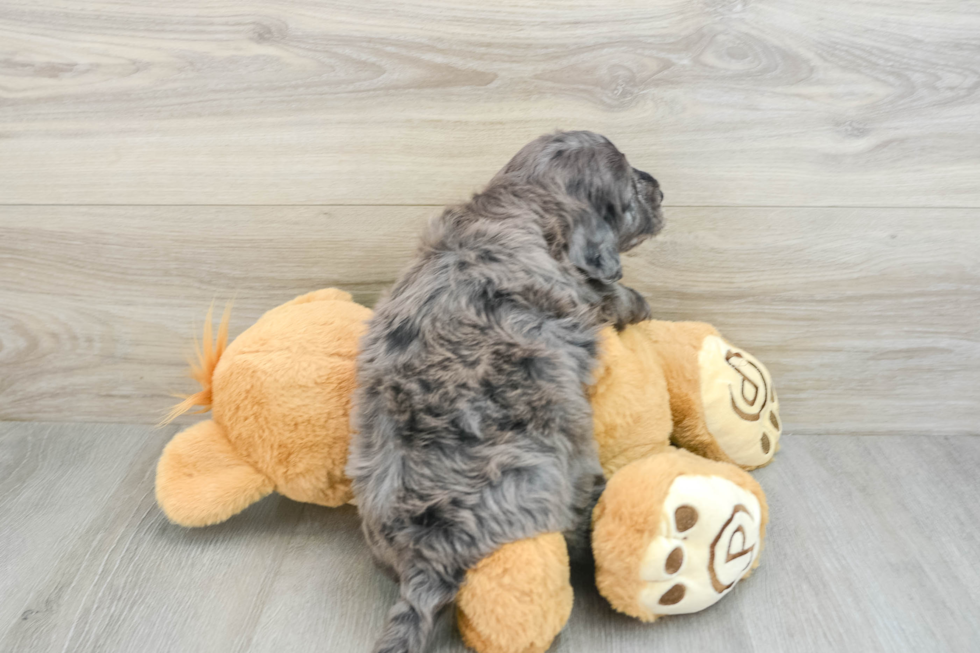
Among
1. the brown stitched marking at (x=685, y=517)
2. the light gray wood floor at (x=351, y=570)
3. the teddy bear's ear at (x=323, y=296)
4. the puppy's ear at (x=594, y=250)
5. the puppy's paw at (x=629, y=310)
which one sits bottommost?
the light gray wood floor at (x=351, y=570)

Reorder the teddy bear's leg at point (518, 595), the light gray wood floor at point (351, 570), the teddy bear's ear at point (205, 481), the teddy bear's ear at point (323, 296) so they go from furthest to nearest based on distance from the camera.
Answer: the teddy bear's ear at point (323, 296) < the teddy bear's ear at point (205, 481) < the light gray wood floor at point (351, 570) < the teddy bear's leg at point (518, 595)

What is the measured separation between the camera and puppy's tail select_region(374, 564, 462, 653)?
0.72m

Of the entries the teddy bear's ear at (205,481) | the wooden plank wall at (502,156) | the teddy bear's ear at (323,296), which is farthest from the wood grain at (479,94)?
the teddy bear's ear at (205,481)

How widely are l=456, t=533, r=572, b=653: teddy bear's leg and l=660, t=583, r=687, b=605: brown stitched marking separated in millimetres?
121

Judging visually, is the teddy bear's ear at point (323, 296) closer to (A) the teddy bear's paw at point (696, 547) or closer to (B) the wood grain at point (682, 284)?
(B) the wood grain at point (682, 284)

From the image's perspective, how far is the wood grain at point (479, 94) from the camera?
96 centimetres

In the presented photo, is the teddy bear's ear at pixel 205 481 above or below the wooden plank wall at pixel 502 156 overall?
below

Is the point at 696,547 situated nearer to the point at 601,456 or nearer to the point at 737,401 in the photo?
the point at 601,456

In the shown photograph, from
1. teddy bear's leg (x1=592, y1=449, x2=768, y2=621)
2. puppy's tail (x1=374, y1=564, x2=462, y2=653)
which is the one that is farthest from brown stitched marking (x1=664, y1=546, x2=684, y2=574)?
puppy's tail (x1=374, y1=564, x2=462, y2=653)

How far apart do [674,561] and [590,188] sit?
443mm

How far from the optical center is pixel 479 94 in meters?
1.00

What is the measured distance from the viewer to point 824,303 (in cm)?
109

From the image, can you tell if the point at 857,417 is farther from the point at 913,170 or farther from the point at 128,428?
the point at 128,428

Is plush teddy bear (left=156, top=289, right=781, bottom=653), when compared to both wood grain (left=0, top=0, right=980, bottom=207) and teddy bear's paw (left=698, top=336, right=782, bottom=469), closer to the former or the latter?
teddy bear's paw (left=698, top=336, right=782, bottom=469)
